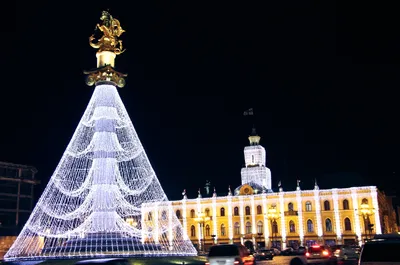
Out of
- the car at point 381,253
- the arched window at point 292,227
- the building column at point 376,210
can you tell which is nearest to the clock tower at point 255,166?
the arched window at point 292,227

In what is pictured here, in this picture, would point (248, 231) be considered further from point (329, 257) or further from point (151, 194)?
point (329, 257)

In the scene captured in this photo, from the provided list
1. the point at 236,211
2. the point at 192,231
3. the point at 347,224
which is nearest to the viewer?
the point at 347,224

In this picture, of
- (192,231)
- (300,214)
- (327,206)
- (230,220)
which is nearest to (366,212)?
(327,206)

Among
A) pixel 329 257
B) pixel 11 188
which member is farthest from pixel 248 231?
pixel 329 257

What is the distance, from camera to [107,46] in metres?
36.4

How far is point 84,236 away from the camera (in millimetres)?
30922

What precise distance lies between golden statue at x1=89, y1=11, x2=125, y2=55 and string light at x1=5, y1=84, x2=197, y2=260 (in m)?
3.66

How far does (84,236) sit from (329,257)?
15.9 m

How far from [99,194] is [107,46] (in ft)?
38.9

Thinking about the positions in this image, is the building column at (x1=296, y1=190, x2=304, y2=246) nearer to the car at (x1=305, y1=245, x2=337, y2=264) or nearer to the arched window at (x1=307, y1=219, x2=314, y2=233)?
the arched window at (x1=307, y1=219, x2=314, y2=233)

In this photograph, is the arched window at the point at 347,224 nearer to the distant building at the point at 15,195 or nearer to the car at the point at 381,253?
the distant building at the point at 15,195

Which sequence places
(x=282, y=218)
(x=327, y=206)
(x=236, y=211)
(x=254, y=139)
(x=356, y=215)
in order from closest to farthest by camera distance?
(x=356, y=215)
(x=327, y=206)
(x=282, y=218)
(x=236, y=211)
(x=254, y=139)

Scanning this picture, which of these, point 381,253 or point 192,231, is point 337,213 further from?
point 381,253

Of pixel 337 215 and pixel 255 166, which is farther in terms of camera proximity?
pixel 255 166
